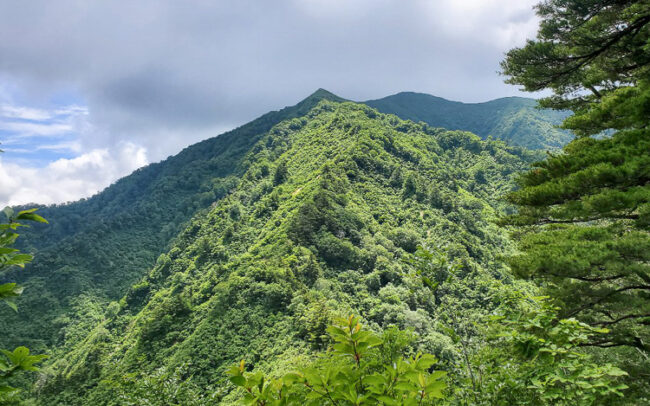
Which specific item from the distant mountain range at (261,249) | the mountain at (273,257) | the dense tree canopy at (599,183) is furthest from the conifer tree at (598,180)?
the distant mountain range at (261,249)

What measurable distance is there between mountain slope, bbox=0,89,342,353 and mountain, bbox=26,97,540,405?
0.56 metres

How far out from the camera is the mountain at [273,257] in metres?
31.4

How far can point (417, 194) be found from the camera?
65.6 metres

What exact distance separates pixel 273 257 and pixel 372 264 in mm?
14506

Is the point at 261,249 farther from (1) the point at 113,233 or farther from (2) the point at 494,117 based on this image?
(2) the point at 494,117

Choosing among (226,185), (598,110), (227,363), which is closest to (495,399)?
(598,110)

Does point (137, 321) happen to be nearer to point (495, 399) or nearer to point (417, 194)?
point (417, 194)

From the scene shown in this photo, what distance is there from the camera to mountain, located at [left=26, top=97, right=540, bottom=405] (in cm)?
3138

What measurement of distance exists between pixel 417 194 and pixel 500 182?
29.6m

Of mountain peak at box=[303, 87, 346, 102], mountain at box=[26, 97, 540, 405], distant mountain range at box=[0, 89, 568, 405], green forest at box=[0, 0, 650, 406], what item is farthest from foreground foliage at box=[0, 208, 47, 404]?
mountain peak at box=[303, 87, 346, 102]

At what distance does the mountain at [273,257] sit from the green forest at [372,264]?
0.32m

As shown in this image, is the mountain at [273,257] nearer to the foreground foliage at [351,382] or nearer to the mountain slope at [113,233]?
the mountain slope at [113,233]

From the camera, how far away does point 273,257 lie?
148ft

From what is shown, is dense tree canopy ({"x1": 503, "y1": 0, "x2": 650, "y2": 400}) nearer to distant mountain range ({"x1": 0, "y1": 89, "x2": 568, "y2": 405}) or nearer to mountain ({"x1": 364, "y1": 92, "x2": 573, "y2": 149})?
distant mountain range ({"x1": 0, "y1": 89, "x2": 568, "y2": 405})
